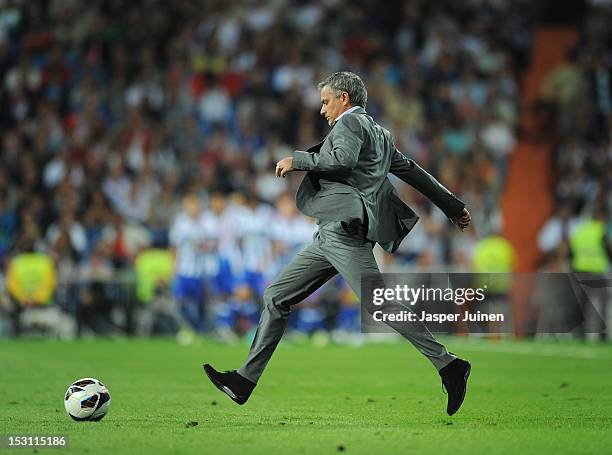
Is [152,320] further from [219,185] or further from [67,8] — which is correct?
[67,8]

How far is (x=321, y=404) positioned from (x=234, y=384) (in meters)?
1.53

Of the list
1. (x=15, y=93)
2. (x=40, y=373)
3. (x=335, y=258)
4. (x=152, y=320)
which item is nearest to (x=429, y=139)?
(x=152, y=320)

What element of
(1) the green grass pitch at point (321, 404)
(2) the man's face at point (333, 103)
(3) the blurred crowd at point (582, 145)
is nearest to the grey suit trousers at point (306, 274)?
(1) the green grass pitch at point (321, 404)

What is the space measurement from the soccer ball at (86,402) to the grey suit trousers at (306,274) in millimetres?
1043

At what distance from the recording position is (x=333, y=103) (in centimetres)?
904

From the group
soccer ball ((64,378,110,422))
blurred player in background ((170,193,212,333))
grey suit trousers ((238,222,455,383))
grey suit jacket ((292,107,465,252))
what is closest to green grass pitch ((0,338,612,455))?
soccer ball ((64,378,110,422))

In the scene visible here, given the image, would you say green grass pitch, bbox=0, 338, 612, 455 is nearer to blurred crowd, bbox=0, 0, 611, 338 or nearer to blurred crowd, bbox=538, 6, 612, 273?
blurred crowd, bbox=538, 6, 612, 273

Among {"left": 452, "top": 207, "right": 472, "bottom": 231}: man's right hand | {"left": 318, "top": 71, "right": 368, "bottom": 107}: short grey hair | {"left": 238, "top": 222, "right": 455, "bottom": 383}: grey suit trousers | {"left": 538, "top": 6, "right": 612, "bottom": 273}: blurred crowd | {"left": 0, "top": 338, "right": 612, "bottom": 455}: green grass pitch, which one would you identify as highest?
{"left": 538, "top": 6, "right": 612, "bottom": 273}: blurred crowd

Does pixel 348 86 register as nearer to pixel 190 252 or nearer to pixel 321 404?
pixel 321 404

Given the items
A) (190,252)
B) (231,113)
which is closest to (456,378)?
(190,252)

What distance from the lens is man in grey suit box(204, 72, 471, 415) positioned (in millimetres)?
8758

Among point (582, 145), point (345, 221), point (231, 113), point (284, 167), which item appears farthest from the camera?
point (231, 113)

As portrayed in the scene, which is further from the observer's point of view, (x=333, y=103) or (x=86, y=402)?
(x=333, y=103)

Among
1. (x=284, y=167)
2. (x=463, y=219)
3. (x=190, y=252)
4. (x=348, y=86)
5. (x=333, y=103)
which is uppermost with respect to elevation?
(x=190, y=252)
